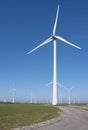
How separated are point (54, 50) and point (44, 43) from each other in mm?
3165

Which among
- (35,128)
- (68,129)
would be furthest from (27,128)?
(68,129)

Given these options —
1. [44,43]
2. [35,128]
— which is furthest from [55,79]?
[35,128]

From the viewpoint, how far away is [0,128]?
18.0 metres

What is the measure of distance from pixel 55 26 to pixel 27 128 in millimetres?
55717

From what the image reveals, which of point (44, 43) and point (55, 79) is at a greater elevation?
point (44, 43)

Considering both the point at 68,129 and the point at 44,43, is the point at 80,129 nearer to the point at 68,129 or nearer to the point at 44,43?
the point at 68,129

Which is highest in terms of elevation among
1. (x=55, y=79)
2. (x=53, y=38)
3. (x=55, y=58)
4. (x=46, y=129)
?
(x=53, y=38)

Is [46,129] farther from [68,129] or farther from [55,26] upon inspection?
[55,26]

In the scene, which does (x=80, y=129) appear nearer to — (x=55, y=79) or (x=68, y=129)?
(x=68, y=129)

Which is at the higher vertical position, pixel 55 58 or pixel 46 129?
pixel 55 58

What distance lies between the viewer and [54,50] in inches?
2864

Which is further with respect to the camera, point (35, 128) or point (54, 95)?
point (54, 95)

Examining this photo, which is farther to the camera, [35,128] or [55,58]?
[55,58]

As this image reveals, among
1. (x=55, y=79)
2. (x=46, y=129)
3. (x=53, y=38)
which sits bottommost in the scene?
(x=46, y=129)
